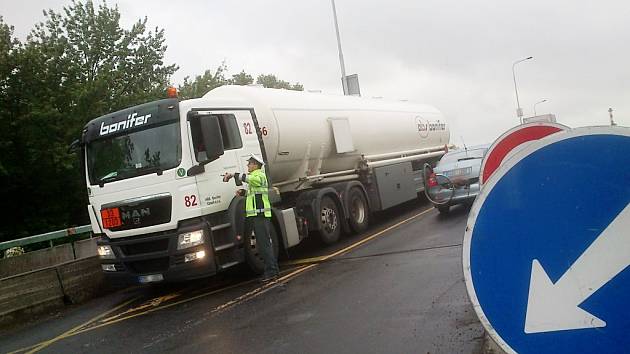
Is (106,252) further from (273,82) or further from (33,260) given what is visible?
(273,82)

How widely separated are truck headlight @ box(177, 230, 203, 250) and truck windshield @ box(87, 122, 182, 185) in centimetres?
101

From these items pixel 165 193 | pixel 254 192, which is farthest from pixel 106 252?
pixel 254 192

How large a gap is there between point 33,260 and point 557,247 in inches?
573

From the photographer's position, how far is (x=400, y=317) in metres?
5.69

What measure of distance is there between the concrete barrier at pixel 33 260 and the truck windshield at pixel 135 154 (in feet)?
19.1

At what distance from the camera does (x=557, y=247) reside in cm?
176

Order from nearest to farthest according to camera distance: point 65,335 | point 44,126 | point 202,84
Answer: point 65,335 → point 44,126 → point 202,84

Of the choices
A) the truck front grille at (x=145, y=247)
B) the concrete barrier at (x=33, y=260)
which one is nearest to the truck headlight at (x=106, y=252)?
the truck front grille at (x=145, y=247)

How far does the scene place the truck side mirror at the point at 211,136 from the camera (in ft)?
27.1

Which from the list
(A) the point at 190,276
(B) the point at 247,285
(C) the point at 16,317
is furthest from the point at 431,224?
(C) the point at 16,317

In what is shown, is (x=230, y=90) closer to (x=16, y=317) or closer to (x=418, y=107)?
(x=16, y=317)

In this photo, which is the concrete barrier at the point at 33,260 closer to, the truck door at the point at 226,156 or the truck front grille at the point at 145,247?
the truck front grille at the point at 145,247

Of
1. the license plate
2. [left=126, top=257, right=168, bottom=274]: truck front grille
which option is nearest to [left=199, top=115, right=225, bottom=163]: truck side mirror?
[left=126, top=257, right=168, bottom=274]: truck front grille

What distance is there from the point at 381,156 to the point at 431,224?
303 cm
